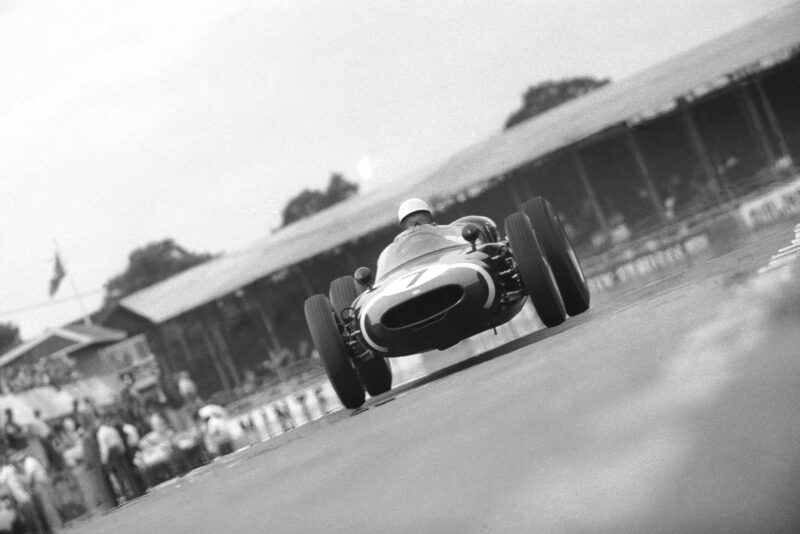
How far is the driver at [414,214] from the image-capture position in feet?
41.2

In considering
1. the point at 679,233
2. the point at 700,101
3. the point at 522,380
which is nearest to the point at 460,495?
the point at 522,380

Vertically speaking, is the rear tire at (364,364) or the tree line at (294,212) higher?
the tree line at (294,212)

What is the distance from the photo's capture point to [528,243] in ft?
34.6

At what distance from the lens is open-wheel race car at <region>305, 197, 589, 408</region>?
33.7 ft

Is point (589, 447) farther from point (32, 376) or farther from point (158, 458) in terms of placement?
point (32, 376)

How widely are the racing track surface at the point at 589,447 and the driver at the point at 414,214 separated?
8.81 ft

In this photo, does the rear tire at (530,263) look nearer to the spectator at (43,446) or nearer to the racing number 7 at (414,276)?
the racing number 7 at (414,276)

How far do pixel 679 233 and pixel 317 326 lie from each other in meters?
20.6

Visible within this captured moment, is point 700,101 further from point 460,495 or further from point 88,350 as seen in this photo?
point 460,495

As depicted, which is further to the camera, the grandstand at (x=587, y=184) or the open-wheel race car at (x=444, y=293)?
the grandstand at (x=587, y=184)

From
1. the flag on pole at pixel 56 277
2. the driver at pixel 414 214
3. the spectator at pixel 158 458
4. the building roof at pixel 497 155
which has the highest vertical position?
the flag on pole at pixel 56 277

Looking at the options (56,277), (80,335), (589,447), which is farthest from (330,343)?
(80,335)

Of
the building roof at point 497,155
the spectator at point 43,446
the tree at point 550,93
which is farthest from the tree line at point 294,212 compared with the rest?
the spectator at point 43,446

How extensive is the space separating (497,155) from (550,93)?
47469 mm
